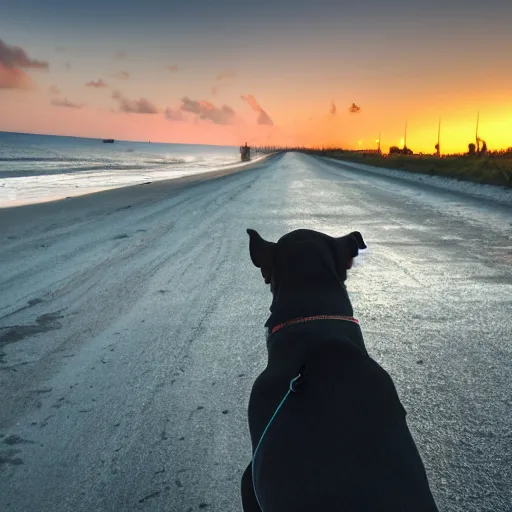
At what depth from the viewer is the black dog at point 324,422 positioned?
4.65 ft

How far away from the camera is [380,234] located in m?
9.84

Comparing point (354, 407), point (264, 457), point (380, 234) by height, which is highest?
point (354, 407)

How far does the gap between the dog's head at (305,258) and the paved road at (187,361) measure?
1.26 m

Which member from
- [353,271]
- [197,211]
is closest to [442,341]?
[353,271]

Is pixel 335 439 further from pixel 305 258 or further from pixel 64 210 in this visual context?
pixel 64 210

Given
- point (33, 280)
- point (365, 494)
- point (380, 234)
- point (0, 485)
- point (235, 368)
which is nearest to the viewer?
point (365, 494)

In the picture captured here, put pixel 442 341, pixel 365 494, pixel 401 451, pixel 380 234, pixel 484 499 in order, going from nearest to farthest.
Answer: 1. pixel 365 494
2. pixel 401 451
3. pixel 484 499
4. pixel 442 341
5. pixel 380 234

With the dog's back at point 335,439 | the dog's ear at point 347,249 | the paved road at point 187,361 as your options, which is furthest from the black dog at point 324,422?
the paved road at point 187,361

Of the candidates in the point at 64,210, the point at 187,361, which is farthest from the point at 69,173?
the point at 187,361

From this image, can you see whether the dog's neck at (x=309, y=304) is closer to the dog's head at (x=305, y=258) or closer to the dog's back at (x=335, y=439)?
the dog's head at (x=305, y=258)

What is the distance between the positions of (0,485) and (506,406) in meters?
3.23

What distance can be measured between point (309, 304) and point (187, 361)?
2.34 metres

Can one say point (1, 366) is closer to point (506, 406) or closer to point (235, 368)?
point (235, 368)

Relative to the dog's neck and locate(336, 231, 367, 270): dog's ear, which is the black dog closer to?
the dog's neck
